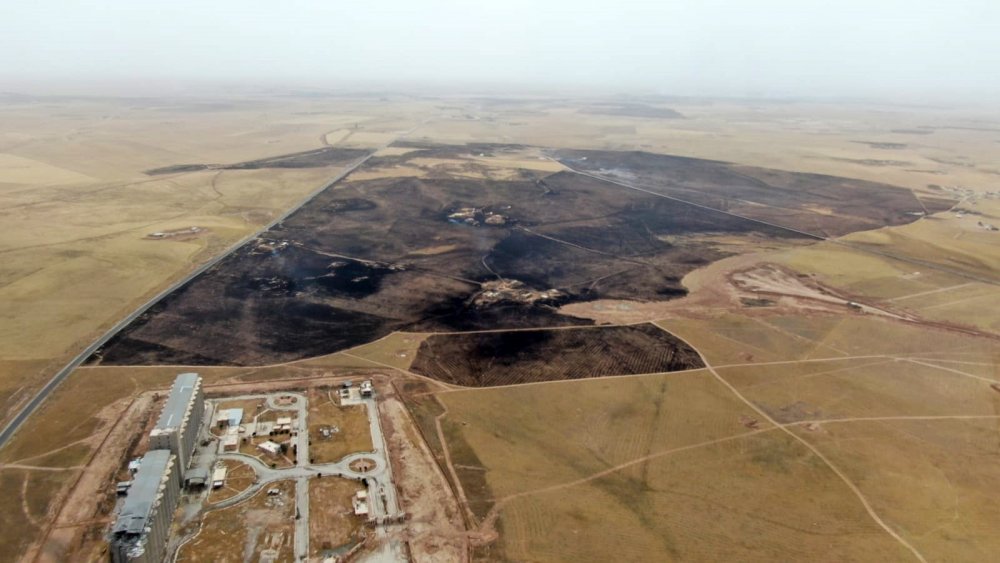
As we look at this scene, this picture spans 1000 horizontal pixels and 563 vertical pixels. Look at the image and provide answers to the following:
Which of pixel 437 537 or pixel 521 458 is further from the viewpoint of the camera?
pixel 521 458

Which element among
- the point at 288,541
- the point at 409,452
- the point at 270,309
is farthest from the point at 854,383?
the point at 270,309

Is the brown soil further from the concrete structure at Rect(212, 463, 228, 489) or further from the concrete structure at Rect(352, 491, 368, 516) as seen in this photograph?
the concrete structure at Rect(212, 463, 228, 489)

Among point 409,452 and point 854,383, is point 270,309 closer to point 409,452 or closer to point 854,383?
point 409,452

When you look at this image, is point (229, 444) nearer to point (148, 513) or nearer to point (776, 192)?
point (148, 513)

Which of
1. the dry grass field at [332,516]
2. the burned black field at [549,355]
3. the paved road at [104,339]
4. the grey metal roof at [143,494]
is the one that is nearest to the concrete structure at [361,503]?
the dry grass field at [332,516]

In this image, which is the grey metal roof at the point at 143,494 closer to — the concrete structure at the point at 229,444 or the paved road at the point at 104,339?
the concrete structure at the point at 229,444

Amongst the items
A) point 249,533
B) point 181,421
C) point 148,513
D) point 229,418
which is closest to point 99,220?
point 229,418
